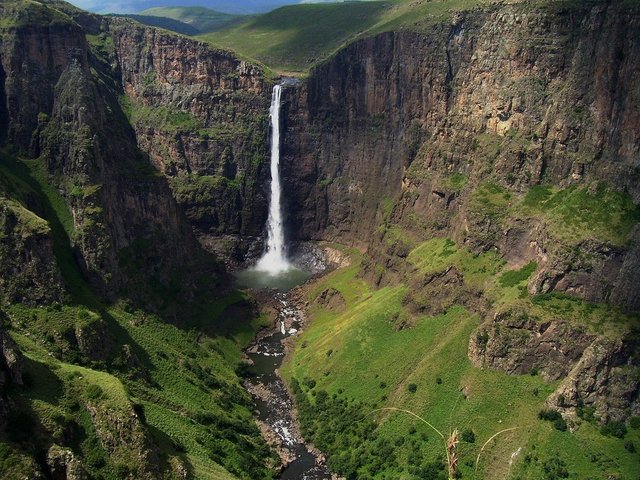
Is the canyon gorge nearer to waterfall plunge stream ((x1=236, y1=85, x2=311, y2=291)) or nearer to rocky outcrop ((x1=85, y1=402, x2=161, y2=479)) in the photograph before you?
rocky outcrop ((x1=85, y1=402, x2=161, y2=479))

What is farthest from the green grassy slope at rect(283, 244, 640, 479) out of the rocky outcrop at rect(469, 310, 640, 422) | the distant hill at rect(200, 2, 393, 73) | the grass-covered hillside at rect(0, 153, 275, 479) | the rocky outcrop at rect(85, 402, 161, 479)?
the distant hill at rect(200, 2, 393, 73)

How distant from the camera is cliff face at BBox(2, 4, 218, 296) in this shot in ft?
334

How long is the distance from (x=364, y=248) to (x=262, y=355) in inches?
1490

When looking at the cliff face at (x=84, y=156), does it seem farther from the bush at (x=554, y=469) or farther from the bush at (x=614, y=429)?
the bush at (x=614, y=429)

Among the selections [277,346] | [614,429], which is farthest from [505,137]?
[277,346]

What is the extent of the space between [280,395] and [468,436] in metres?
31.7

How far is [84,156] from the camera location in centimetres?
10425

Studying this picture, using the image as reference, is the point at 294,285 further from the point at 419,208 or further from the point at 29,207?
the point at 29,207

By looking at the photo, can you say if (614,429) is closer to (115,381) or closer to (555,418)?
(555,418)

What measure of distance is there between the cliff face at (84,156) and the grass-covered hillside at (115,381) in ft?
9.83

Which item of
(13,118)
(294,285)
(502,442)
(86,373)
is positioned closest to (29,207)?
(13,118)

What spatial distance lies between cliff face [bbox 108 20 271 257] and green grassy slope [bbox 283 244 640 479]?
49.1m

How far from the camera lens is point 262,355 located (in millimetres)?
113375

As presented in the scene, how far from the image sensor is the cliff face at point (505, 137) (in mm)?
85438
